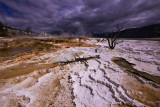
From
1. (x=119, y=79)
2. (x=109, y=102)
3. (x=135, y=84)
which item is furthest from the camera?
(x=119, y=79)

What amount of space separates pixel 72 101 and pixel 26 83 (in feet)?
6.00

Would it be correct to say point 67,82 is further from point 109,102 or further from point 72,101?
point 109,102

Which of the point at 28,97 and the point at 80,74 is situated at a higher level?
the point at 80,74

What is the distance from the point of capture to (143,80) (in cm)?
251

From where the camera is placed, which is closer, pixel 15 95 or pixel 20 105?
pixel 20 105

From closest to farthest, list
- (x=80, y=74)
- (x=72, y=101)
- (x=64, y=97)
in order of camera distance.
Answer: (x=72, y=101)
(x=64, y=97)
(x=80, y=74)

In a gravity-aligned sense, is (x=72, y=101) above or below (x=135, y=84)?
below

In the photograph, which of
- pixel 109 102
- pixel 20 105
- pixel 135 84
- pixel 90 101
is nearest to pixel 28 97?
pixel 20 105

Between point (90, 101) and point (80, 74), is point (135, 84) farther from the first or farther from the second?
point (80, 74)

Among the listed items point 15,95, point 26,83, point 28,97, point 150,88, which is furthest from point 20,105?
point 150,88

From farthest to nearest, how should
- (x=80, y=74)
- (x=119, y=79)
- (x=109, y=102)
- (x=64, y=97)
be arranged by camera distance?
(x=80, y=74), (x=119, y=79), (x=64, y=97), (x=109, y=102)

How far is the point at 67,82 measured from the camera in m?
2.72

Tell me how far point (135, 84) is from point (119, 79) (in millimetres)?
424

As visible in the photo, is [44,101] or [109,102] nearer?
[109,102]
